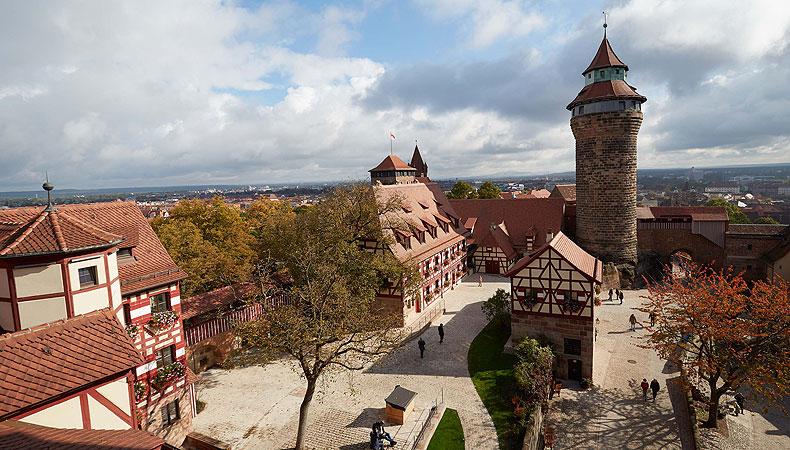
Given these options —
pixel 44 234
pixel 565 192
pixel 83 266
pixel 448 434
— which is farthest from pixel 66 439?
pixel 565 192

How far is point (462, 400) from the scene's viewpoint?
19000 millimetres

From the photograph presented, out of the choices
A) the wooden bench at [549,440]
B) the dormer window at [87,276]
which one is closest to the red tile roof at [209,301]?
the dormer window at [87,276]

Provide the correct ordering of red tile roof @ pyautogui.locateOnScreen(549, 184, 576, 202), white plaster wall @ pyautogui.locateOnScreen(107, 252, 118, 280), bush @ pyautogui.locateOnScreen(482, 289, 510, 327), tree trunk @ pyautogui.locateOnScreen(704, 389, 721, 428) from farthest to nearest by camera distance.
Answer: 1. red tile roof @ pyautogui.locateOnScreen(549, 184, 576, 202)
2. bush @ pyautogui.locateOnScreen(482, 289, 510, 327)
3. tree trunk @ pyautogui.locateOnScreen(704, 389, 721, 428)
4. white plaster wall @ pyautogui.locateOnScreen(107, 252, 118, 280)

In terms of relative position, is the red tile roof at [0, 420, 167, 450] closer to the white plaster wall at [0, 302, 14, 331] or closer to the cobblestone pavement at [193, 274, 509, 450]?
the white plaster wall at [0, 302, 14, 331]

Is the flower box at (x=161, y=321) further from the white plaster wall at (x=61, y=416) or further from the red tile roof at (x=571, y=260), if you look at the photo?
the red tile roof at (x=571, y=260)

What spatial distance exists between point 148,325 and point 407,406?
1041 cm

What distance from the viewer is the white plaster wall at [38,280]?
11789 millimetres

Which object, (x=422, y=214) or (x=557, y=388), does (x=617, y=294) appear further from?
(x=557, y=388)

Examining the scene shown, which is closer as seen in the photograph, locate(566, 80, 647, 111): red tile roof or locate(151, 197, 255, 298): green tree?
locate(151, 197, 255, 298): green tree

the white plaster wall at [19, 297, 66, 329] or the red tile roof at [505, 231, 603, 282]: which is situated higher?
the white plaster wall at [19, 297, 66, 329]

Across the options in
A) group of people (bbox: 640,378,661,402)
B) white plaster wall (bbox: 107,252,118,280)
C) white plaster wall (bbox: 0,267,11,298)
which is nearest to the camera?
white plaster wall (bbox: 0,267,11,298)

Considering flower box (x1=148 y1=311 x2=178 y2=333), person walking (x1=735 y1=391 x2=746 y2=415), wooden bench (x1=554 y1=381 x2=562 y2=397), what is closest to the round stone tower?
person walking (x1=735 y1=391 x2=746 y2=415)

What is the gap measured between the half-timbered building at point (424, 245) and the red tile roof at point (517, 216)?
2331mm

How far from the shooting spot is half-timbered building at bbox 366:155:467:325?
28.5 metres
